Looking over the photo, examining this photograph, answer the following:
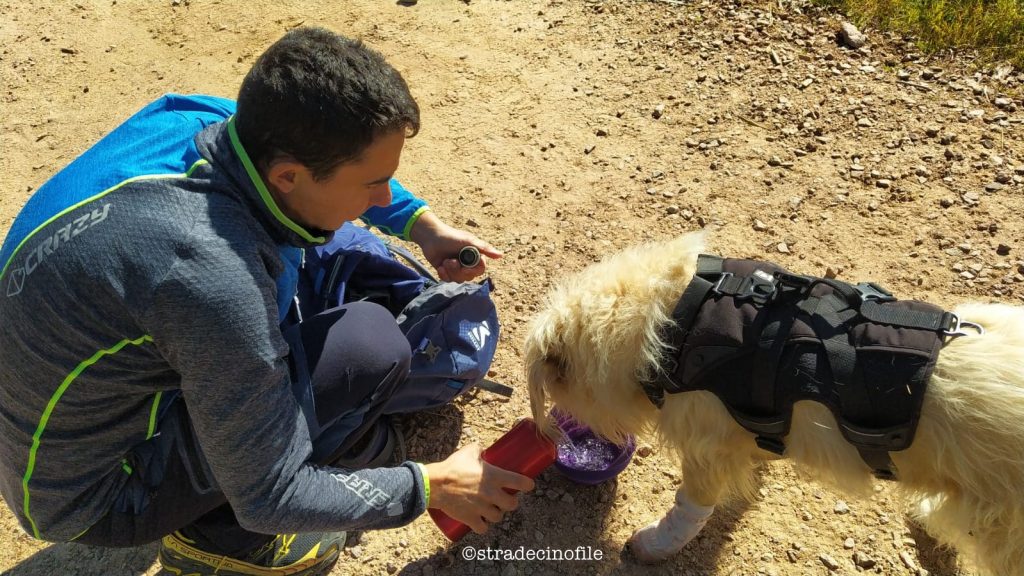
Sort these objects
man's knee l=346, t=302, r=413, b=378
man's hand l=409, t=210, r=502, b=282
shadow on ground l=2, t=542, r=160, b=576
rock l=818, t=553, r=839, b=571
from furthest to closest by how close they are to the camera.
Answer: man's hand l=409, t=210, r=502, b=282 → shadow on ground l=2, t=542, r=160, b=576 → rock l=818, t=553, r=839, b=571 → man's knee l=346, t=302, r=413, b=378

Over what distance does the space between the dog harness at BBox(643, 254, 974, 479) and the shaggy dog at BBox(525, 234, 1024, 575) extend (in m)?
0.06

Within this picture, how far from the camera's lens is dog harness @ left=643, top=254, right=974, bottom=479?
1745mm

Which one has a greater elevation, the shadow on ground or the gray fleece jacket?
the gray fleece jacket

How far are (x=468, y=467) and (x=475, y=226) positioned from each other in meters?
1.89

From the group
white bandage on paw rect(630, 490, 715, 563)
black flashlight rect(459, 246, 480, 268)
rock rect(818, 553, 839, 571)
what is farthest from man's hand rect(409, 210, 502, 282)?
rock rect(818, 553, 839, 571)

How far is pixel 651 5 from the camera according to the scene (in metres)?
4.91

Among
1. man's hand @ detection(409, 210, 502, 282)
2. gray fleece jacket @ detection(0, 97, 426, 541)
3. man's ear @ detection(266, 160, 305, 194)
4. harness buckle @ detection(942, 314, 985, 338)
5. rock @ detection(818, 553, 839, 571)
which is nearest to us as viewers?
gray fleece jacket @ detection(0, 97, 426, 541)

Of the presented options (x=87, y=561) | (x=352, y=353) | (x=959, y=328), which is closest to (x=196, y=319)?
(x=352, y=353)

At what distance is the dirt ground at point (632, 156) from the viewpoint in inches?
102

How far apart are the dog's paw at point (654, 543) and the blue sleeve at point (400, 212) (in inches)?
59.0

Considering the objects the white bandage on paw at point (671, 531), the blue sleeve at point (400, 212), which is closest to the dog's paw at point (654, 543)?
the white bandage on paw at point (671, 531)

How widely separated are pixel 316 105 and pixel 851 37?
13.0 feet

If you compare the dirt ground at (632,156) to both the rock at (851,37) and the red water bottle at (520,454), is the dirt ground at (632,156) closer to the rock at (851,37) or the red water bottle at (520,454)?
the rock at (851,37)

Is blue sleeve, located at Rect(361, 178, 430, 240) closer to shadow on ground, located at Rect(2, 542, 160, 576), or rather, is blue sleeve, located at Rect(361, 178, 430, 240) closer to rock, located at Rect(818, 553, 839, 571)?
shadow on ground, located at Rect(2, 542, 160, 576)
